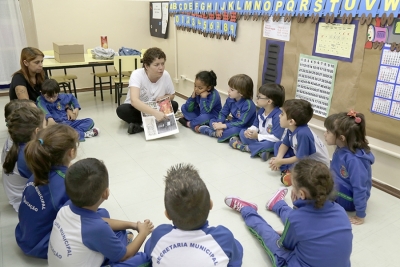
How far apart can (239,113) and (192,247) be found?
7.49 feet

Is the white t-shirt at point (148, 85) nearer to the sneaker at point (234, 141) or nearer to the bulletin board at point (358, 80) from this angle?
the sneaker at point (234, 141)

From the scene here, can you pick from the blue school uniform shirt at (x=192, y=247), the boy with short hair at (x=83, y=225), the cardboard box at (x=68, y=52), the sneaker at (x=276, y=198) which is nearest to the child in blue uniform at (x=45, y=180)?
the boy with short hair at (x=83, y=225)

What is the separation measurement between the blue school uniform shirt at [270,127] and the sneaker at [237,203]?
3.04 ft

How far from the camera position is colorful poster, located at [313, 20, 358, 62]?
2.46 metres

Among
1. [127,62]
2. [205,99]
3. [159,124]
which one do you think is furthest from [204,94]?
[127,62]

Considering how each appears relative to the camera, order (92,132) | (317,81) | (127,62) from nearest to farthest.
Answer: (317,81) → (92,132) → (127,62)

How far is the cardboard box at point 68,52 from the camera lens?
3.80 meters

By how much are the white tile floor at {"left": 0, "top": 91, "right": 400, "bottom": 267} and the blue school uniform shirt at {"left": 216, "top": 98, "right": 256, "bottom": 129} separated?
26 cm

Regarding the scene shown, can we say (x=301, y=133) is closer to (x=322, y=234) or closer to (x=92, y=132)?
(x=322, y=234)

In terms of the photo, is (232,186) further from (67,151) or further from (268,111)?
(67,151)

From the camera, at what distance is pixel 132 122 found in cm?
360

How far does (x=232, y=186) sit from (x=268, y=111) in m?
0.88

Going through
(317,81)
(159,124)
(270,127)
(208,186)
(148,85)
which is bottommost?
(208,186)

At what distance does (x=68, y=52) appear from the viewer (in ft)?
12.6
